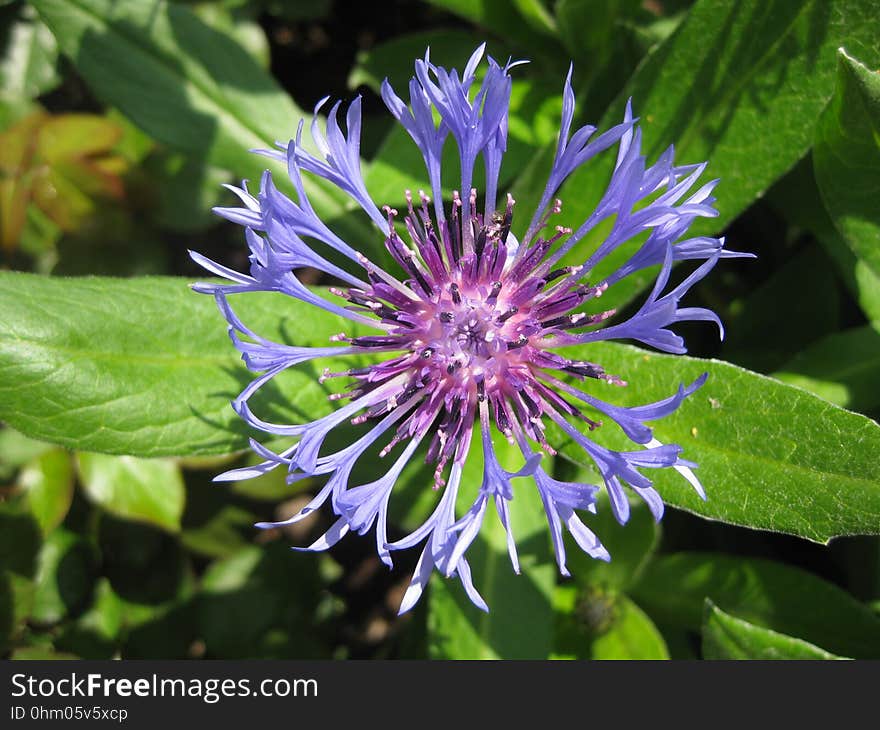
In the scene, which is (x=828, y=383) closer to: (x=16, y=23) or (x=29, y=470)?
(x=29, y=470)

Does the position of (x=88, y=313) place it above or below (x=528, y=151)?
below

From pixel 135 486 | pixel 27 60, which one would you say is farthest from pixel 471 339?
pixel 27 60

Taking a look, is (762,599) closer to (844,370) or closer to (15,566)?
(844,370)

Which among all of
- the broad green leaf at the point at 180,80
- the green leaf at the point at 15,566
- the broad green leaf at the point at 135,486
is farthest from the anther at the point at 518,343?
the green leaf at the point at 15,566

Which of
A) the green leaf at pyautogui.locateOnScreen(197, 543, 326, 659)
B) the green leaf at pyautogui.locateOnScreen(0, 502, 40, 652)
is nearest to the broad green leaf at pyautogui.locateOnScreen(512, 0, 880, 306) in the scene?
the green leaf at pyautogui.locateOnScreen(197, 543, 326, 659)

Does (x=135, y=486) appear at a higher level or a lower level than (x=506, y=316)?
higher

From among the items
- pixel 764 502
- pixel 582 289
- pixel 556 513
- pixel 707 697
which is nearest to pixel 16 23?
pixel 582 289
